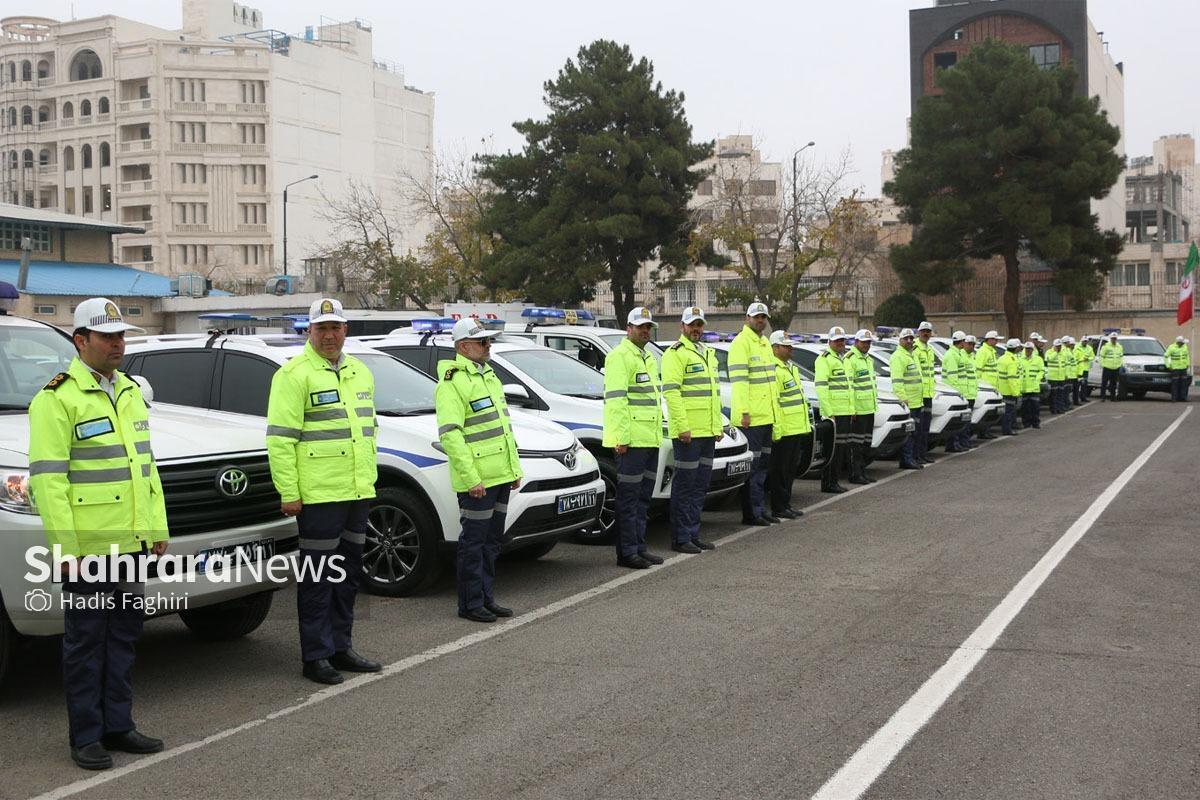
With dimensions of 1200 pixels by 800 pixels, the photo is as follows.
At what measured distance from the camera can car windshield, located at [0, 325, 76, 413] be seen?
23.5ft

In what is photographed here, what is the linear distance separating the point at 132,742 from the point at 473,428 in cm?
302

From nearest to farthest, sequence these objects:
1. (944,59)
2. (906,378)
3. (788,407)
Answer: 1. (788,407)
2. (906,378)
3. (944,59)

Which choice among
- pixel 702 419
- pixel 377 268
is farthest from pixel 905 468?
pixel 377 268

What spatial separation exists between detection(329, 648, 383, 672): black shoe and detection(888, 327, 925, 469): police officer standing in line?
11809 millimetres

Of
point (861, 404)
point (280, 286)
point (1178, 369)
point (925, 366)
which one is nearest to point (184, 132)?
point (280, 286)

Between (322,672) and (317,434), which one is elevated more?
(317,434)

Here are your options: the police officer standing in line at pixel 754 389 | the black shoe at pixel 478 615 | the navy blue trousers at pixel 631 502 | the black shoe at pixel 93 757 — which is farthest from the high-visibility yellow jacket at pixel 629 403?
the black shoe at pixel 93 757

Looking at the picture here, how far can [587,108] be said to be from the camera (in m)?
41.6

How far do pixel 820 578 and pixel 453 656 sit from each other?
129 inches

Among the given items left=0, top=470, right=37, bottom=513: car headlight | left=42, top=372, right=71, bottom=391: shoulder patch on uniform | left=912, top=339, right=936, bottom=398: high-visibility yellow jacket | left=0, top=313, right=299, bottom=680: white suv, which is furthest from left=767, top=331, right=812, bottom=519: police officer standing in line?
left=42, top=372, right=71, bottom=391: shoulder patch on uniform

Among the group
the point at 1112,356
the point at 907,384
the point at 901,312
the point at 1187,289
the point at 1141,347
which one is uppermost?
the point at 1187,289

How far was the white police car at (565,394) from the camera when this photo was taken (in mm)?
10891

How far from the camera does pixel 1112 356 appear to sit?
115 ft

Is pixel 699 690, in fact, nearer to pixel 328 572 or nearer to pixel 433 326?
pixel 328 572
